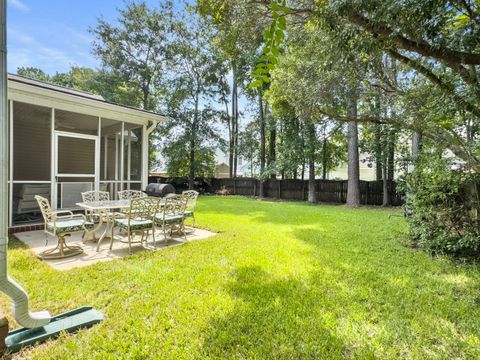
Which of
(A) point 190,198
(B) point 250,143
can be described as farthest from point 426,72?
(B) point 250,143

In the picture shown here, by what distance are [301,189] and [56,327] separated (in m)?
14.2

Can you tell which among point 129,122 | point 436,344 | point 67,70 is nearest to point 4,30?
point 436,344

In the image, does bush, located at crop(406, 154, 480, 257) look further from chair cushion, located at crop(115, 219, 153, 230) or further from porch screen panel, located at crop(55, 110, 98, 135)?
porch screen panel, located at crop(55, 110, 98, 135)

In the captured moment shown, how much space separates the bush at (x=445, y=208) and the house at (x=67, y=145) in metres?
7.16

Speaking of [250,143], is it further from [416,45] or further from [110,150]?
[416,45]

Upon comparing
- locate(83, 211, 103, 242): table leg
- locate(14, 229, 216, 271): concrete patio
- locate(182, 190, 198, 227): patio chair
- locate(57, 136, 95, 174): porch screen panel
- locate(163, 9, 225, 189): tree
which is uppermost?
locate(163, 9, 225, 189): tree

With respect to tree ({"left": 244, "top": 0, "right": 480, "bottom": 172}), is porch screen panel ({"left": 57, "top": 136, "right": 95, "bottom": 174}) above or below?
below

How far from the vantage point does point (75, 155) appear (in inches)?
273

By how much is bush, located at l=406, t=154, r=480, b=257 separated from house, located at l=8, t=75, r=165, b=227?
7.16m

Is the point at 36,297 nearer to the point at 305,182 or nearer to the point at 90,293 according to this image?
the point at 90,293

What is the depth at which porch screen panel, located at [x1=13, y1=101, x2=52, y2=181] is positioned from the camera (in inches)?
287

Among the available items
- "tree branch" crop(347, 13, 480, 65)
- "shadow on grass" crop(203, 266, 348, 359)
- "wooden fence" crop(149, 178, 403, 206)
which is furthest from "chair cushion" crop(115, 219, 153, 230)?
"wooden fence" crop(149, 178, 403, 206)

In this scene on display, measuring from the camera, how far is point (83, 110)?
6477 mm

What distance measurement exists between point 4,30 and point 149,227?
3539mm
